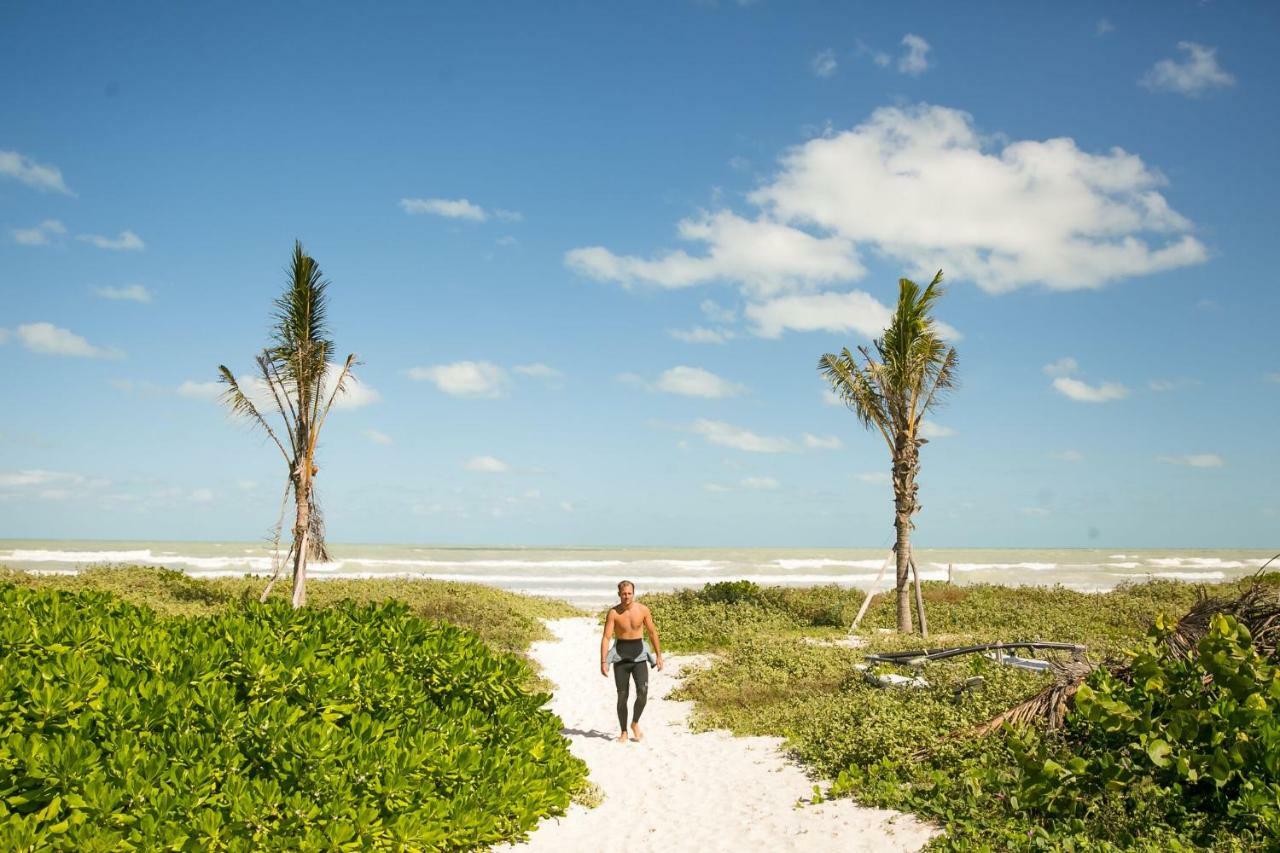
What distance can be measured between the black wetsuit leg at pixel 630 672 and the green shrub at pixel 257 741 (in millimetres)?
2865

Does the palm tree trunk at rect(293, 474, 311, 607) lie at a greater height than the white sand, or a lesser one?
greater

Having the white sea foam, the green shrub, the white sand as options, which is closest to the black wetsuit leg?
the white sand

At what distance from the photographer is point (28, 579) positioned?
23406 mm

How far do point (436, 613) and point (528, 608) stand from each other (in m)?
5.23

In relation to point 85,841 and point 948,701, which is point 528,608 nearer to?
point 948,701

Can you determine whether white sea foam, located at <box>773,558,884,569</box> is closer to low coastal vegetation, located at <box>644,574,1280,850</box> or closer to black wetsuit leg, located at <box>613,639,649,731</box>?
low coastal vegetation, located at <box>644,574,1280,850</box>

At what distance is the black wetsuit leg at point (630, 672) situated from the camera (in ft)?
37.8

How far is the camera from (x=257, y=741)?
6.05 meters

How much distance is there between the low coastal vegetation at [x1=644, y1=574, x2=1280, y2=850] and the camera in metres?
5.88

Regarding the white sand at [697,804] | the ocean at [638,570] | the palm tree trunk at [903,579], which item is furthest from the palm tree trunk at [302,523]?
the ocean at [638,570]

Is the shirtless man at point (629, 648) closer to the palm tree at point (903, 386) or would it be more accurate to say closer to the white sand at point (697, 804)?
the white sand at point (697, 804)

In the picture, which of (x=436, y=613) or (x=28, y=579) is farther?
(x=28, y=579)

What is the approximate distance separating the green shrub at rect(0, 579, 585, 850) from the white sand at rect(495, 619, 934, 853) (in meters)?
0.55

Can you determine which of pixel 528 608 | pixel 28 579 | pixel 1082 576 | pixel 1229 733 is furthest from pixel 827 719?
pixel 1082 576
